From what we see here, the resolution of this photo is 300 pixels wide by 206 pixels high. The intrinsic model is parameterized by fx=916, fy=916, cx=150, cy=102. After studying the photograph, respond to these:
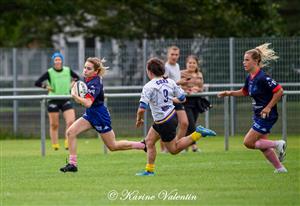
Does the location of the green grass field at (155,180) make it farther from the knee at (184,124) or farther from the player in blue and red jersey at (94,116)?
the knee at (184,124)

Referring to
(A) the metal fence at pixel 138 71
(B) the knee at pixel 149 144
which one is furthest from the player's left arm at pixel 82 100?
(A) the metal fence at pixel 138 71

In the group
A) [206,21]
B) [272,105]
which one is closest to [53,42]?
[206,21]

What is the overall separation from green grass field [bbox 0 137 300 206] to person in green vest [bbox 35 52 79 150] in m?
1.82

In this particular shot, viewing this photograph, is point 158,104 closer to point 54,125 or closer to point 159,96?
point 159,96

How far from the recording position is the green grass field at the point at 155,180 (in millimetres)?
10407

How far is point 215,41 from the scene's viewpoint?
25.5m

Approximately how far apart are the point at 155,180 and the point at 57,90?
27.9ft

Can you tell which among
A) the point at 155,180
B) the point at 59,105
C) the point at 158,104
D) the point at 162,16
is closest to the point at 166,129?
the point at 158,104

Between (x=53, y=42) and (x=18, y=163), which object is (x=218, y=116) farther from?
(x=53, y=42)

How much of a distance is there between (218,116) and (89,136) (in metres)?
3.98

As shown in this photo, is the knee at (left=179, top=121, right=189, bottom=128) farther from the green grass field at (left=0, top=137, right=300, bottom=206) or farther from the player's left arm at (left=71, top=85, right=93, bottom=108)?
the player's left arm at (left=71, top=85, right=93, bottom=108)

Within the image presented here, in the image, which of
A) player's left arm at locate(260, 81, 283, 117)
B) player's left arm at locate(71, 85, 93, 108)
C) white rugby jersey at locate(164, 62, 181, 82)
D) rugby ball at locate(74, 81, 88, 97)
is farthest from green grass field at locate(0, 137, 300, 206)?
white rugby jersey at locate(164, 62, 181, 82)

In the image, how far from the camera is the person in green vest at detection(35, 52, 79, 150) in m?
20.4

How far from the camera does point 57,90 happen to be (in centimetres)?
2067
